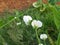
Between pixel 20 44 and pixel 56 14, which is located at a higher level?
pixel 56 14

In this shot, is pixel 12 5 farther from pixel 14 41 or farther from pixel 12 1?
pixel 14 41

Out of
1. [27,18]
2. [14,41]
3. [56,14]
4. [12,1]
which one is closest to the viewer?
[56,14]

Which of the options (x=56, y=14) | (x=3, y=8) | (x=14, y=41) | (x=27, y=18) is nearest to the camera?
(x=56, y=14)

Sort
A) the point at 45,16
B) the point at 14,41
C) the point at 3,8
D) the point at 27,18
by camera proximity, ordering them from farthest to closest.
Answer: the point at 3,8 → the point at 45,16 → the point at 14,41 → the point at 27,18

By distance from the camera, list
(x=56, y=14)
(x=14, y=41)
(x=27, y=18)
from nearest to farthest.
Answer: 1. (x=56, y=14)
2. (x=27, y=18)
3. (x=14, y=41)

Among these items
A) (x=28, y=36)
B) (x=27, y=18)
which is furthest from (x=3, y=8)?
(x=27, y=18)

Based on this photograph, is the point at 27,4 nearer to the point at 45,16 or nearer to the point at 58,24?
the point at 45,16

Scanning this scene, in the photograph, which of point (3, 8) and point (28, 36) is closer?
point (28, 36)

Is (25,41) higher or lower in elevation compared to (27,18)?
lower

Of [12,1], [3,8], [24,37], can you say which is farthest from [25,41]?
[12,1]
